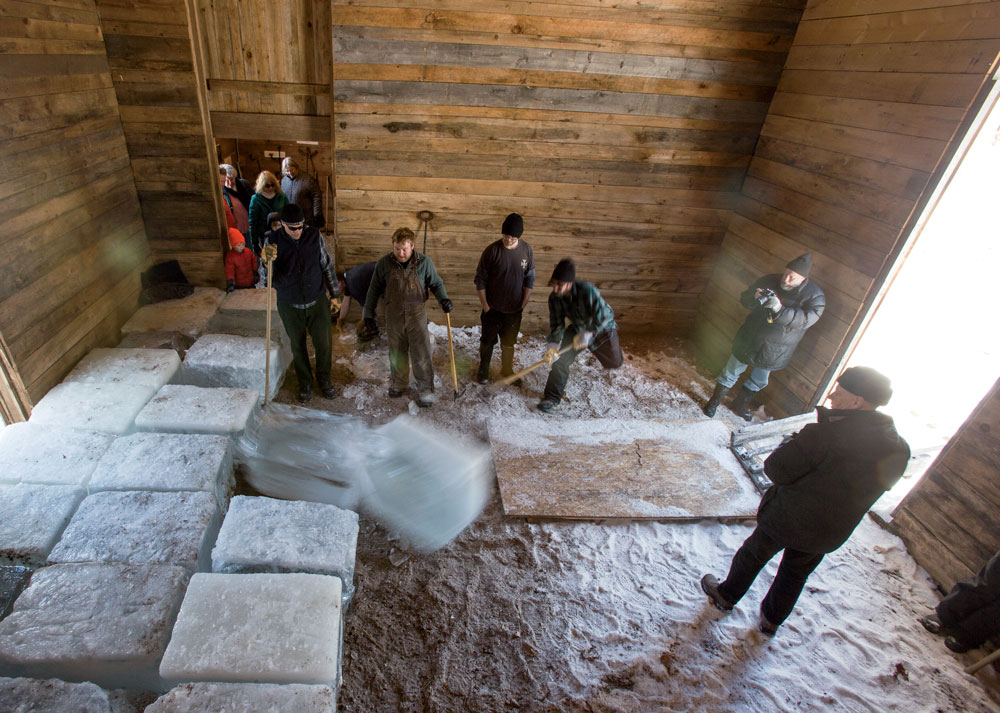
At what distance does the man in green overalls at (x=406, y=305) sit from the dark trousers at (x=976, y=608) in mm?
4248

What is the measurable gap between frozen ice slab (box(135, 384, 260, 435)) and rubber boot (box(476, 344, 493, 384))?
228 cm

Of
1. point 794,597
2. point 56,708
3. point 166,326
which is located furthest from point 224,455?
point 794,597

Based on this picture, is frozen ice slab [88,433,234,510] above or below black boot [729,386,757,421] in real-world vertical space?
above

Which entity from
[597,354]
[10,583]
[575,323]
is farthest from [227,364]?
[597,354]

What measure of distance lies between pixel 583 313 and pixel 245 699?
11.9 ft

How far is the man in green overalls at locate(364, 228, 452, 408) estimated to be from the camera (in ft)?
14.6

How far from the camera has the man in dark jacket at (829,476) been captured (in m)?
2.43

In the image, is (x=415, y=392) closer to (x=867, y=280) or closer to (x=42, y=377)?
(x=42, y=377)

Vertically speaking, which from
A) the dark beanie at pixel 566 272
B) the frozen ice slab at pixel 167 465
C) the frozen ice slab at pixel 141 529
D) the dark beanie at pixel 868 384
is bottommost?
the frozen ice slab at pixel 141 529

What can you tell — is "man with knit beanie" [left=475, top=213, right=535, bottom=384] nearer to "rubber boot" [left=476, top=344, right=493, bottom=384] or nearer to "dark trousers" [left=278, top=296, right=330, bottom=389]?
"rubber boot" [left=476, top=344, right=493, bottom=384]

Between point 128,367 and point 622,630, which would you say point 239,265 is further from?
point 622,630

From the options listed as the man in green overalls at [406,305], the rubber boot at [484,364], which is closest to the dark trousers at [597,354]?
the rubber boot at [484,364]

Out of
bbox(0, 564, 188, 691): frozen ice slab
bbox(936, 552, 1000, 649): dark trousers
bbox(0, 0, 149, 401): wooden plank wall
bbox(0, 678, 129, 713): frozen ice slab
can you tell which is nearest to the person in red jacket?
bbox(0, 0, 149, 401): wooden plank wall

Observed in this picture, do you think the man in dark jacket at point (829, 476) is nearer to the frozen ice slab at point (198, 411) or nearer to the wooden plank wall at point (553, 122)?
the frozen ice slab at point (198, 411)
